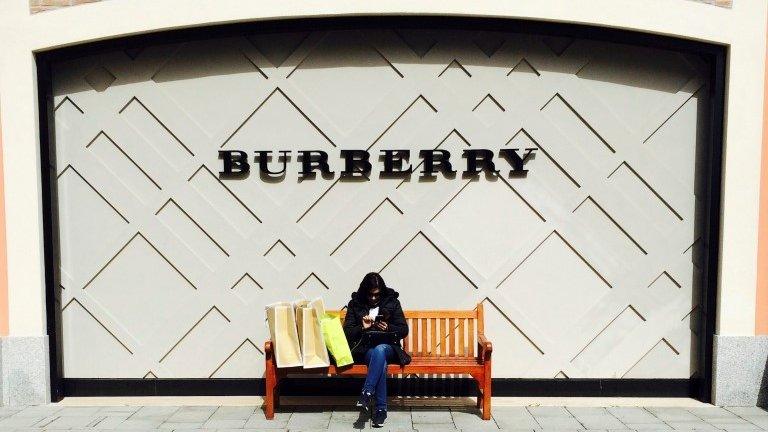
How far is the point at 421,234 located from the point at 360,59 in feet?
5.83

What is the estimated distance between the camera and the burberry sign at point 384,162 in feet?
18.8

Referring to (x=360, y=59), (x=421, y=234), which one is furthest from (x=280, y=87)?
(x=421, y=234)

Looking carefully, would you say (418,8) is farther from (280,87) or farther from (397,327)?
(397,327)

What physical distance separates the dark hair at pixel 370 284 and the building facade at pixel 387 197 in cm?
51

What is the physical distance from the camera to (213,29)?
5.51m

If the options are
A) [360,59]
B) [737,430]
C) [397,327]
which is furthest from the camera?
[360,59]

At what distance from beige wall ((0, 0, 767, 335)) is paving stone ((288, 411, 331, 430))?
2.53 meters

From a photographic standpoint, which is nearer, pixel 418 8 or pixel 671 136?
pixel 418 8

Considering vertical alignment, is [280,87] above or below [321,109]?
above

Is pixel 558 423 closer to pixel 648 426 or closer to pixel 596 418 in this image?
pixel 596 418

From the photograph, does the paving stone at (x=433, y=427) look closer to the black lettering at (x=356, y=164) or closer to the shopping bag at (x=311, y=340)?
the shopping bag at (x=311, y=340)

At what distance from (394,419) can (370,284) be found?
117 centimetres

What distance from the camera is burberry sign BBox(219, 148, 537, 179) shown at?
18.8 ft

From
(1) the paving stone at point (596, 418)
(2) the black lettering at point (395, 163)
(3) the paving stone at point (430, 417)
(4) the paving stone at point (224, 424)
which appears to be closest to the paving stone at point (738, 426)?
(1) the paving stone at point (596, 418)
